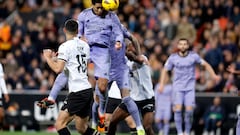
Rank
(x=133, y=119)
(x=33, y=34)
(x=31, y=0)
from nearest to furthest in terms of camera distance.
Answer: (x=133, y=119) < (x=33, y=34) < (x=31, y=0)

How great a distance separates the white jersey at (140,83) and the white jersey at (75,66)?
2.78 meters

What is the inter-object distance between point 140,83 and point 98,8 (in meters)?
2.11

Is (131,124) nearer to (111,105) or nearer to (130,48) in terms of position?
(111,105)

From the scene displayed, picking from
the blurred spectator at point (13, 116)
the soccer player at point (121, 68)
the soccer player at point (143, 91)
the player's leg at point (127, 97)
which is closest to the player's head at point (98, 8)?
the soccer player at point (121, 68)

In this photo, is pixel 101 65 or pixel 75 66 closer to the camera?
pixel 75 66

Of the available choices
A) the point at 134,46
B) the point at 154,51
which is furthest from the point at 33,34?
the point at 134,46

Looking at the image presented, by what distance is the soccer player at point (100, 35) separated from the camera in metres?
18.9

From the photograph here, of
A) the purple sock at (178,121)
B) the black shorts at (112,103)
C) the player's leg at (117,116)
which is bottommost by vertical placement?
the purple sock at (178,121)

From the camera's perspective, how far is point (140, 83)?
20000mm

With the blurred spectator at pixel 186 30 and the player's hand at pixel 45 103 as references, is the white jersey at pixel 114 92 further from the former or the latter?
the blurred spectator at pixel 186 30

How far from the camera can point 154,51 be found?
102 feet

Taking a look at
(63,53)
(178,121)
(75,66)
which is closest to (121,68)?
(75,66)

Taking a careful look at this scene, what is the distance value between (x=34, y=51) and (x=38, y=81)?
142 cm

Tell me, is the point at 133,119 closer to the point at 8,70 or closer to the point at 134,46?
the point at 134,46
